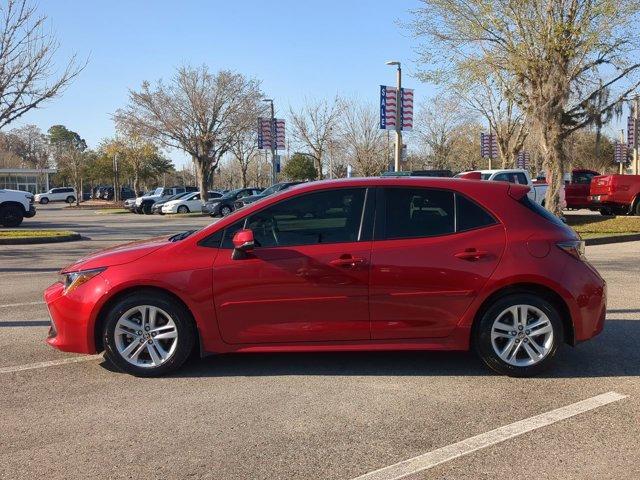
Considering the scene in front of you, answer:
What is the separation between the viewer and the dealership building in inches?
2848

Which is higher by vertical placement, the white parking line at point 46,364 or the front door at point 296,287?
the front door at point 296,287

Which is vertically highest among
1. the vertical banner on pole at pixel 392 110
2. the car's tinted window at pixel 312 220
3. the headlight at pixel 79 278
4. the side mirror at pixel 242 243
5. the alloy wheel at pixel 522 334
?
the vertical banner on pole at pixel 392 110

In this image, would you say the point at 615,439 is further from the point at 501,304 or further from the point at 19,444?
the point at 19,444

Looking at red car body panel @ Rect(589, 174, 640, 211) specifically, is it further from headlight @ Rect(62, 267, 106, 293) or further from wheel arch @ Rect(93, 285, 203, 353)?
headlight @ Rect(62, 267, 106, 293)

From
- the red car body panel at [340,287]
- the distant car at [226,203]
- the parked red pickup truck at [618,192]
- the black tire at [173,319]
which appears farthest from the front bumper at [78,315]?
the distant car at [226,203]

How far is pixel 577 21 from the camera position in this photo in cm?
1672

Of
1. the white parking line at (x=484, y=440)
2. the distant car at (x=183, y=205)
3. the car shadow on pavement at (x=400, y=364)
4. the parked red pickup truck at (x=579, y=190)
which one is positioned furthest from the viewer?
the distant car at (x=183, y=205)

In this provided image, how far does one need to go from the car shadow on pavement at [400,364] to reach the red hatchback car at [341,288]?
294 mm

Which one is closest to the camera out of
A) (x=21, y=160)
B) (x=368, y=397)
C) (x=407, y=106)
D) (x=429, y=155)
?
(x=368, y=397)

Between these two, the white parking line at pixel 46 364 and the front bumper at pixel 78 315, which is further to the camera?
the white parking line at pixel 46 364

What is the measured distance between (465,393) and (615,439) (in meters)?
1.12

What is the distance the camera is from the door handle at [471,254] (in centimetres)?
488

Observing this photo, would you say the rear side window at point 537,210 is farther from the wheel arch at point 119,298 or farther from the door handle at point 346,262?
the wheel arch at point 119,298

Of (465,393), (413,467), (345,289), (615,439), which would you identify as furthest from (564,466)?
(345,289)
